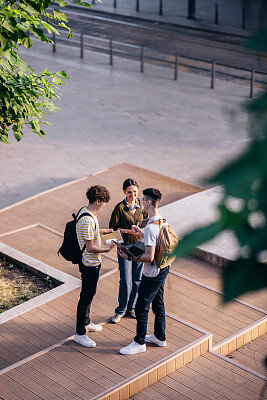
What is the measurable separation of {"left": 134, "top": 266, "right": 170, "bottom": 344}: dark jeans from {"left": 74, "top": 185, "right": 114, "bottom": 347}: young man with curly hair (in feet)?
1.76

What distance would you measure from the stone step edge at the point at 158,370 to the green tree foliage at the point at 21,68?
2.98 meters

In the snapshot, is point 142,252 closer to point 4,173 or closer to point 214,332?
point 214,332

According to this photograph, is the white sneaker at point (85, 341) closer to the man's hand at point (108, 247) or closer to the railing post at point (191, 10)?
the man's hand at point (108, 247)

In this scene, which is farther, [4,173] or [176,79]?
[176,79]

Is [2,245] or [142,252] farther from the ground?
[142,252]

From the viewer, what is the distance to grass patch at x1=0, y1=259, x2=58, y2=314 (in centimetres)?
839

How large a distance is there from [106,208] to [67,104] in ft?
25.3

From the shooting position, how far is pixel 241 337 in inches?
306

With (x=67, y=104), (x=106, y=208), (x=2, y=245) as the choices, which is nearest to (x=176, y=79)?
(x=67, y=104)

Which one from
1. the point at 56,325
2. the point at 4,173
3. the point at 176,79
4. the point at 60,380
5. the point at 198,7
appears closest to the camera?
the point at 60,380

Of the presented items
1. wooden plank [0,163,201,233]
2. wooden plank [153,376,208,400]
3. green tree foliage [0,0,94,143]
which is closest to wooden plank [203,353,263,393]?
wooden plank [153,376,208,400]

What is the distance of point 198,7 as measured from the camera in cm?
3562

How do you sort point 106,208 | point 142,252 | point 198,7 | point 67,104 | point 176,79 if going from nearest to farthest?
point 142,252 → point 106,208 → point 67,104 → point 176,79 → point 198,7

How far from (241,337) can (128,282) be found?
152cm
